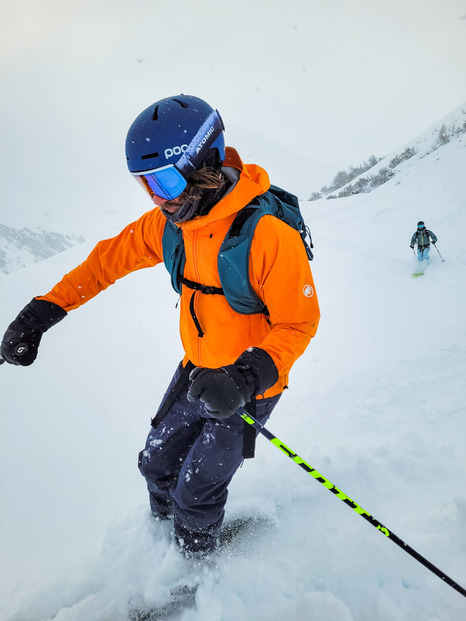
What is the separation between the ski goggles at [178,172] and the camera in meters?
1.74

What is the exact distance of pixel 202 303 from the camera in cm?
204

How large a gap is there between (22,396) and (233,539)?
4145 millimetres

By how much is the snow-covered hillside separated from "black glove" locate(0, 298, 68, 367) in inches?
65.9

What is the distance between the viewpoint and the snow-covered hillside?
6.82 feet

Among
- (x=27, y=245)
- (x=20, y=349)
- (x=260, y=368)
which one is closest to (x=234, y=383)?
(x=260, y=368)

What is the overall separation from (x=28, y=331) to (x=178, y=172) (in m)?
1.48

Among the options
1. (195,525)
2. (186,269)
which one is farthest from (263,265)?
(195,525)

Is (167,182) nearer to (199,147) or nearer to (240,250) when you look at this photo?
(199,147)

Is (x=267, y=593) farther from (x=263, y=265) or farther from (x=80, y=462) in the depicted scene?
(x=80, y=462)

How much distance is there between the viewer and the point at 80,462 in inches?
147

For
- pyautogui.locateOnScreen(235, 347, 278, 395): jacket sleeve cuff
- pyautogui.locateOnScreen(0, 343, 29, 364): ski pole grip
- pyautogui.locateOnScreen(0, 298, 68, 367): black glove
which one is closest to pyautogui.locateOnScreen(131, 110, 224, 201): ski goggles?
pyautogui.locateOnScreen(235, 347, 278, 395): jacket sleeve cuff

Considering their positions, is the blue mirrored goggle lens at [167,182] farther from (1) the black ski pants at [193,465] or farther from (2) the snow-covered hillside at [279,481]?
(2) the snow-covered hillside at [279,481]

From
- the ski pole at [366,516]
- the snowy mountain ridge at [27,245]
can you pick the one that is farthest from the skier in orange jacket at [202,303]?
the snowy mountain ridge at [27,245]

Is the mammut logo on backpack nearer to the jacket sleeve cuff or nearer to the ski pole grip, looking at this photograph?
the jacket sleeve cuff
